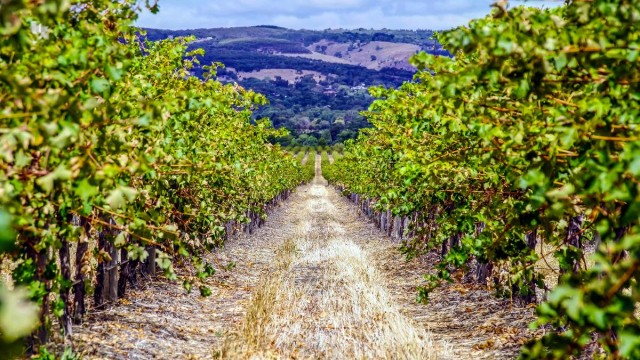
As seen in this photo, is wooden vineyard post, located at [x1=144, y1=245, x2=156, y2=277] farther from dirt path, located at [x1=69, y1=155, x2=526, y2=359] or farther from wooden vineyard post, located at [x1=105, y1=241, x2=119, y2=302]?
wooden vineyard post, located at [x1=105, y1=241, x2=119, y2=302]

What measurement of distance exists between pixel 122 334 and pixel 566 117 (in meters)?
7.82

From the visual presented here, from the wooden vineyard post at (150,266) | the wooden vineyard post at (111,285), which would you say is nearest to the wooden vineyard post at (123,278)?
the wooden vineyard post at (111,285)

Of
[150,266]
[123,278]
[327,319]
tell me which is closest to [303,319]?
[327,319]

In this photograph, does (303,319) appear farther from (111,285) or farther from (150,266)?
(150,266)

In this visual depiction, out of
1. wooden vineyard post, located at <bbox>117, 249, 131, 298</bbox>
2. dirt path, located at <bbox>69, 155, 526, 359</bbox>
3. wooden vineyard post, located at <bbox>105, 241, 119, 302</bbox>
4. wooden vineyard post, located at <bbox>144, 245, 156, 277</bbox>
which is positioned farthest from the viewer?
wooden vineyard post, located at <bbox>144, 245, 156, 277</bbox>

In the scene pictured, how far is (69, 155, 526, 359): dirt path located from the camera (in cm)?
924

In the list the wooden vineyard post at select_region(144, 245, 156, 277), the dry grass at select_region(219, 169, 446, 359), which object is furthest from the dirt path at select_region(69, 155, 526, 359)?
the wooden vineyard post at select_region(144, 245, 156, 277)

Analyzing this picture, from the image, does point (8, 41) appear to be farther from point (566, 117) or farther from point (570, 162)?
point (570, 162)

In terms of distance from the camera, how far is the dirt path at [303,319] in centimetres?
924

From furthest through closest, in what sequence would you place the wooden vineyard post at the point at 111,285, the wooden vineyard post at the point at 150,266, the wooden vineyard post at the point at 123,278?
the wooden vineyard post at the point at 150,266
the wooden vineyard post at the point at 123,278
the wooden vineyard post at the point at 111,285

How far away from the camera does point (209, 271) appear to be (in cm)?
630

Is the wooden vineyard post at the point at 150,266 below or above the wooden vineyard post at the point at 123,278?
below

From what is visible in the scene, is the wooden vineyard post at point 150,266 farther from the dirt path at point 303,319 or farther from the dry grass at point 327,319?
the dry grass at point 327,319

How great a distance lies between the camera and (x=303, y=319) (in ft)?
36.9
